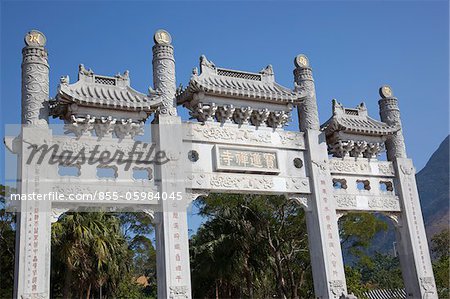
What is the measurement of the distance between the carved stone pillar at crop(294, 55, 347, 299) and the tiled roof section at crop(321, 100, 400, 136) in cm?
33

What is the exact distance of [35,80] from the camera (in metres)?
8.89

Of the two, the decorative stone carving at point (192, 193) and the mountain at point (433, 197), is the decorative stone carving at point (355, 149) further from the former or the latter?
the mountain at point (433, 197)

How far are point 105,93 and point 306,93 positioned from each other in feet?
13.5

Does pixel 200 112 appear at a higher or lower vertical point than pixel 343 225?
higher

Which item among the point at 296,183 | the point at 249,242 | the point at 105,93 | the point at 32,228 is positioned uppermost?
the point at 105,93

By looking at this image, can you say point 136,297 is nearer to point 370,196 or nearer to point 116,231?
point 116,231

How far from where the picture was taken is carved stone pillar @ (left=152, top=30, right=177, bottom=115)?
9695 millimetres

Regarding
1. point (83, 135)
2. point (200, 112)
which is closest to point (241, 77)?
point (200, 112)

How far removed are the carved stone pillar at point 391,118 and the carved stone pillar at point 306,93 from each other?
2.08m

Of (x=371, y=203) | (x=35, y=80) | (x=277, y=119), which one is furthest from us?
Answer: (x=371, y=203)

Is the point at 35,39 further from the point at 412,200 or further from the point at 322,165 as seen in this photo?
the point at 412,200

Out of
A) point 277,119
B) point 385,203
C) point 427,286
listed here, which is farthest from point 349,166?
point 427,286

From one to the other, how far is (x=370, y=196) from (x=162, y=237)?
476cm

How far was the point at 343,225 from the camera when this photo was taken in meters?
16.0
